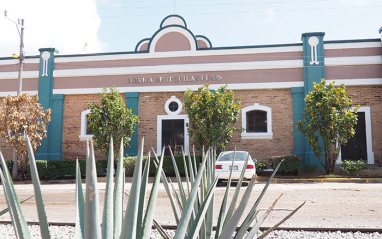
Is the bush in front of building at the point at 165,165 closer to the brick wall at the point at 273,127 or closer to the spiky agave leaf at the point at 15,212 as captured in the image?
the brick wall at the point at 273,127

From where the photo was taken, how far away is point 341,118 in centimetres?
1484

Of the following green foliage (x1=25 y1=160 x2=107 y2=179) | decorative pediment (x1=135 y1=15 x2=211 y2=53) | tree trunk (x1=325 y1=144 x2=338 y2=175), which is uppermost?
decorative pediment (x1=135 y1=15 x2=211 y2=53)

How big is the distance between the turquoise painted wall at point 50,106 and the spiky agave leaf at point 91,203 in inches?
725

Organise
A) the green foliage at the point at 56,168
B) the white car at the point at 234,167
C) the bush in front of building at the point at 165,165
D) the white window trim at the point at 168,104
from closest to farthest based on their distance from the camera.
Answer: the white car at the point at 234,167 < the bush in front of building at the point at 165,165 < the green foliage at the point at 56,168 < the white window trim at the point at 168,104

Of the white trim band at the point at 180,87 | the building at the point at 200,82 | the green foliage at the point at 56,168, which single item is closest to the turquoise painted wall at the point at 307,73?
the building at the point at 200,82

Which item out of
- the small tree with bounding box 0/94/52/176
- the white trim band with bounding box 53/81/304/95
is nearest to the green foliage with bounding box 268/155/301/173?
the white trim band with bounding box 53/81/304/95

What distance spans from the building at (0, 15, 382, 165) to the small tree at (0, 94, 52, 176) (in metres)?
2.22

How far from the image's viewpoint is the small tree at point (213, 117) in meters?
15.4

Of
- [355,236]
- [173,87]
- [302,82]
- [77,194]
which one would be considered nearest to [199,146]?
[173,87]

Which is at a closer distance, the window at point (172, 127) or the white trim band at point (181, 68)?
the white trim band at point (181, 68)

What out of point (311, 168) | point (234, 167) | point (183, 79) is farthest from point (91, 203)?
point (183, 79)

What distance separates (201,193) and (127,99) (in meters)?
16.3

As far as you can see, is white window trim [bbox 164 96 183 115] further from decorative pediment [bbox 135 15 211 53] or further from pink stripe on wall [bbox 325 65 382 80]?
pink stripe on wall [bbox 325 65 382 80]

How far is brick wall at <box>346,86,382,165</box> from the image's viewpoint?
16.8 metres
